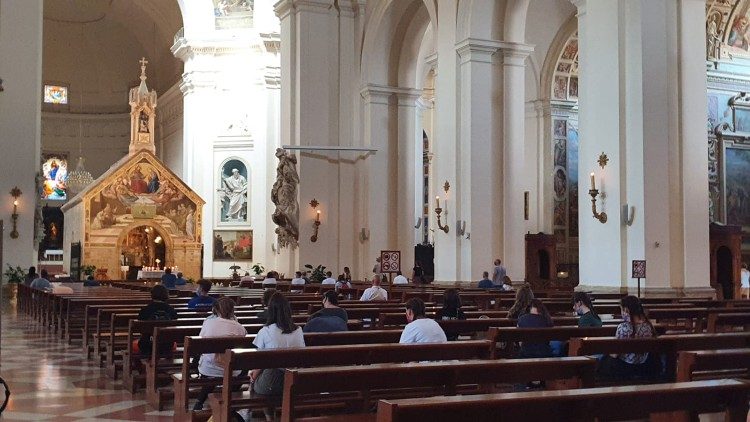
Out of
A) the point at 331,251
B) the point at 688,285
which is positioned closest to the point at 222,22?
the point at 331,251

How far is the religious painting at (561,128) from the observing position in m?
29.2

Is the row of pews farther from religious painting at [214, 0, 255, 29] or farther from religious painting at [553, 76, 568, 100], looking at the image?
religious painting at [214, 0, 255, 29]

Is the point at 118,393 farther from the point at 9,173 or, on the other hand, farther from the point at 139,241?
the point at 139,241

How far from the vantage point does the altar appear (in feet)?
118

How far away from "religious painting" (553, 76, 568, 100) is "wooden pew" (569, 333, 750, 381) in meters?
22.6

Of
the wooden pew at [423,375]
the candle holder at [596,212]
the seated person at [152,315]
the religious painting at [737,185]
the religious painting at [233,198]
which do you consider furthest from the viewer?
the religious painting at [233,198]

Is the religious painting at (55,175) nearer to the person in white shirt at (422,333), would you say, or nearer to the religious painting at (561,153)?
the religious painting at (561,153)

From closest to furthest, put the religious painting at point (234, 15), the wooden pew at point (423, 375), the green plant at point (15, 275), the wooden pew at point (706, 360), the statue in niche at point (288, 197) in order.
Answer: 1. the wooden pew at point (423, 375)
2. the wooden pew at point (706, 360)
3. the statue in niche at point (288, 197)
4. the green plant at point (15, 275)
5. the religious painting at point (234, 15)

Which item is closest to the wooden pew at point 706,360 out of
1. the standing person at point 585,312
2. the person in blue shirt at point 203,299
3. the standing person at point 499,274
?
the standing person at point 585,312

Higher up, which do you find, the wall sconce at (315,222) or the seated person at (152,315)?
the wall sconce at (315,222)

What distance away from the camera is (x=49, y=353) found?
1252 centimetres

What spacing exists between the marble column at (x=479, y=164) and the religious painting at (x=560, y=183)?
8.24 meters

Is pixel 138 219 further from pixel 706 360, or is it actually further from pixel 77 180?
pixel 706 360

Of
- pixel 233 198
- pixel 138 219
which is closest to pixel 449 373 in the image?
pixel 138 219
